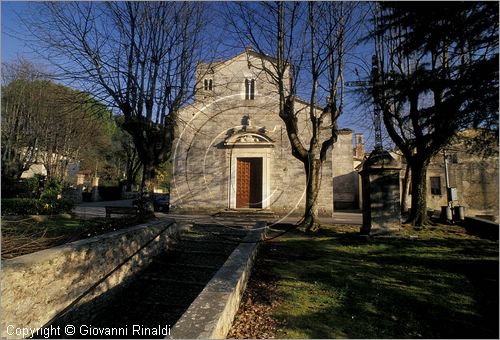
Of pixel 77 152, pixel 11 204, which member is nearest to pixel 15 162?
pixel 77 152

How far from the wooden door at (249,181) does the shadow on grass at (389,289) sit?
1008 centimetres

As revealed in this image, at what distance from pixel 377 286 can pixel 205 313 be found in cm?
312

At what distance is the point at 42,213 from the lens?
13172 mm

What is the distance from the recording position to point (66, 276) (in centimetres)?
453

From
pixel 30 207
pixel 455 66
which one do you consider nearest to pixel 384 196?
pixel 455 66

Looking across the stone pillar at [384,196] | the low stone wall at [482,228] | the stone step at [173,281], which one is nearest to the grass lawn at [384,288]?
the stone pillar at [384,196]

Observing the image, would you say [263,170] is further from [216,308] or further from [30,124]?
[30,124]

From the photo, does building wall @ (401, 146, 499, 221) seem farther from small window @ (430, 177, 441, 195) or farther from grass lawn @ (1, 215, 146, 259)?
grass lawn @ (1, 215, 146, 259)

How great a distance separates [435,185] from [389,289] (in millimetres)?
21623

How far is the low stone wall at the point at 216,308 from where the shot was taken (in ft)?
9.07

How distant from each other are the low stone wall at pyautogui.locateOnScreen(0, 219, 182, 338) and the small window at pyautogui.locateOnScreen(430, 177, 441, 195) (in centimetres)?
2311

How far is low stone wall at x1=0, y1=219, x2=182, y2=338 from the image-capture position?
365 cm

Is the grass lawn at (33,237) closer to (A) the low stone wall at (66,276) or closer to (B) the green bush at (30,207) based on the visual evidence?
(A) the low stone wall at (66,276)

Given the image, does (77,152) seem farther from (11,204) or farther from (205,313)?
(205,313)
